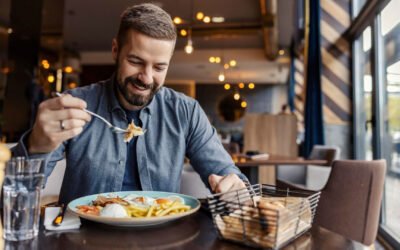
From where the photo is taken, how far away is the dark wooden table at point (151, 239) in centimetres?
69

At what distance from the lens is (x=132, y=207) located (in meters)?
0.84

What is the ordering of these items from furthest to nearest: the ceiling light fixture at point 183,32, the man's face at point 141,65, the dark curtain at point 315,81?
1. the ceiling light fixture at point 183,32
2. the dark curtain at point 315,81
3. the man's face at point 141,65

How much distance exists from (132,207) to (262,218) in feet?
1.07

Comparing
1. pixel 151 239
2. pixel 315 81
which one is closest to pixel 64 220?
pixel 151 239

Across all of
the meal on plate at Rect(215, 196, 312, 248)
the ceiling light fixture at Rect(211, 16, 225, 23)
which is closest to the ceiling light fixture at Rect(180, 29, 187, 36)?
the ceiling light fixture at Rect(211, 16, 225, 23)

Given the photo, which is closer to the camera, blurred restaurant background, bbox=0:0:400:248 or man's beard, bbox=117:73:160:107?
man's beard, bbox=117:73:160:107

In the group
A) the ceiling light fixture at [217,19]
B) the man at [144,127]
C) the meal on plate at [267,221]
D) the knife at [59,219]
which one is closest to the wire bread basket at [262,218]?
the meal on plate at [267,221]

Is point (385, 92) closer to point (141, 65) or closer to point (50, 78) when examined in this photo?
point (141, 65)

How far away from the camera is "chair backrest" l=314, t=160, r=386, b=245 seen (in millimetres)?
1651

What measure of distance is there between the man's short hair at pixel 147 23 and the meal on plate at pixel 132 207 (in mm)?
538

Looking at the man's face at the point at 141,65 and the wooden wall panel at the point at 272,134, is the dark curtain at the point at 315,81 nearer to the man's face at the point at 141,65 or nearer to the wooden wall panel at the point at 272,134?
the wooden wall panel at the point at 272,134

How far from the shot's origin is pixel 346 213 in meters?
1.70

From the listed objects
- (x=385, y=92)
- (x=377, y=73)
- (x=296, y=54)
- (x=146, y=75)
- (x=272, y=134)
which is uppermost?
(x=296, y=54)

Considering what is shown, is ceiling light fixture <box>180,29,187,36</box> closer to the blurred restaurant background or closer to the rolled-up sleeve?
the blurred restaurant background
